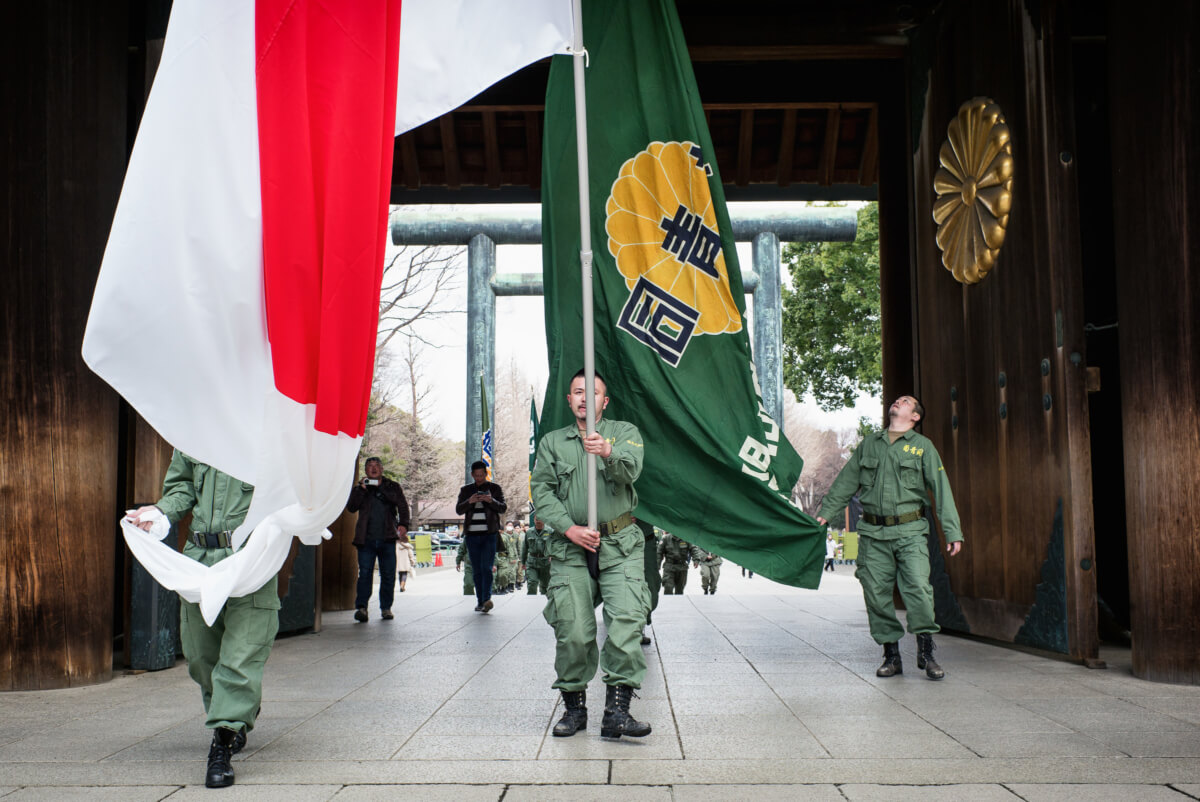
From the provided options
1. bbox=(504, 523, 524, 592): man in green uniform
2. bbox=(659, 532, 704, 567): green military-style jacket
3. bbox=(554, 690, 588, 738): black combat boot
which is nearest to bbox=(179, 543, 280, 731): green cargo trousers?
bbox=(554, 690, 588, 738): black combat boot

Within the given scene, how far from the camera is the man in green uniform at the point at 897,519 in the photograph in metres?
7.07

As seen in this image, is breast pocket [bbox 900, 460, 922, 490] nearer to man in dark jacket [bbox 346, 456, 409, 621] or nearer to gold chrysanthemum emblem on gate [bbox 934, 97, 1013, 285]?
gold chrysanthemum emblem on gate [bbox 934, 97, 1013, 285]

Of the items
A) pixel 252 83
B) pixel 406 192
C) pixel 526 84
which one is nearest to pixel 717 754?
pixel 252 83

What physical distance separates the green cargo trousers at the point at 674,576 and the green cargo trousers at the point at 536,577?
5.73ft

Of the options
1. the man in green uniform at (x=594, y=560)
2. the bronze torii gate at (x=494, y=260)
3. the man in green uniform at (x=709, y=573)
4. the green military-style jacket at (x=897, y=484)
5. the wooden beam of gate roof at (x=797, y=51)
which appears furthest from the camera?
the bronze torii gate at (x=494, y=260)

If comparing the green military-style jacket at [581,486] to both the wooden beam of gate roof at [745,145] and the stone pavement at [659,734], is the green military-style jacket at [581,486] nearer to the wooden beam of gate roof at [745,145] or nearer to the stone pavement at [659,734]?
the stone pavement at [659,734]

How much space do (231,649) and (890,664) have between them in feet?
13.7

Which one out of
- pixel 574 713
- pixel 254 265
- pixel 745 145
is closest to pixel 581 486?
pixel 574 713

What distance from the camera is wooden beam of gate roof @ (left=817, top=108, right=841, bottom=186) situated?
1220 cm

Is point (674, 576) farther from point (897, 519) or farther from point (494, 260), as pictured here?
point (494, 260)

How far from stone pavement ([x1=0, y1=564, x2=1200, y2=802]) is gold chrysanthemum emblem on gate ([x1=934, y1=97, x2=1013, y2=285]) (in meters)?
3.03

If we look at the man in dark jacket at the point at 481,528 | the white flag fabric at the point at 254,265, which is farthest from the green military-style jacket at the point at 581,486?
the man in dark jacket at the point at 481,528

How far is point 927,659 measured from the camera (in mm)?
7035

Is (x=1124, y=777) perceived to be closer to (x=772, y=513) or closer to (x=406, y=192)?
(x=772, y=513)
